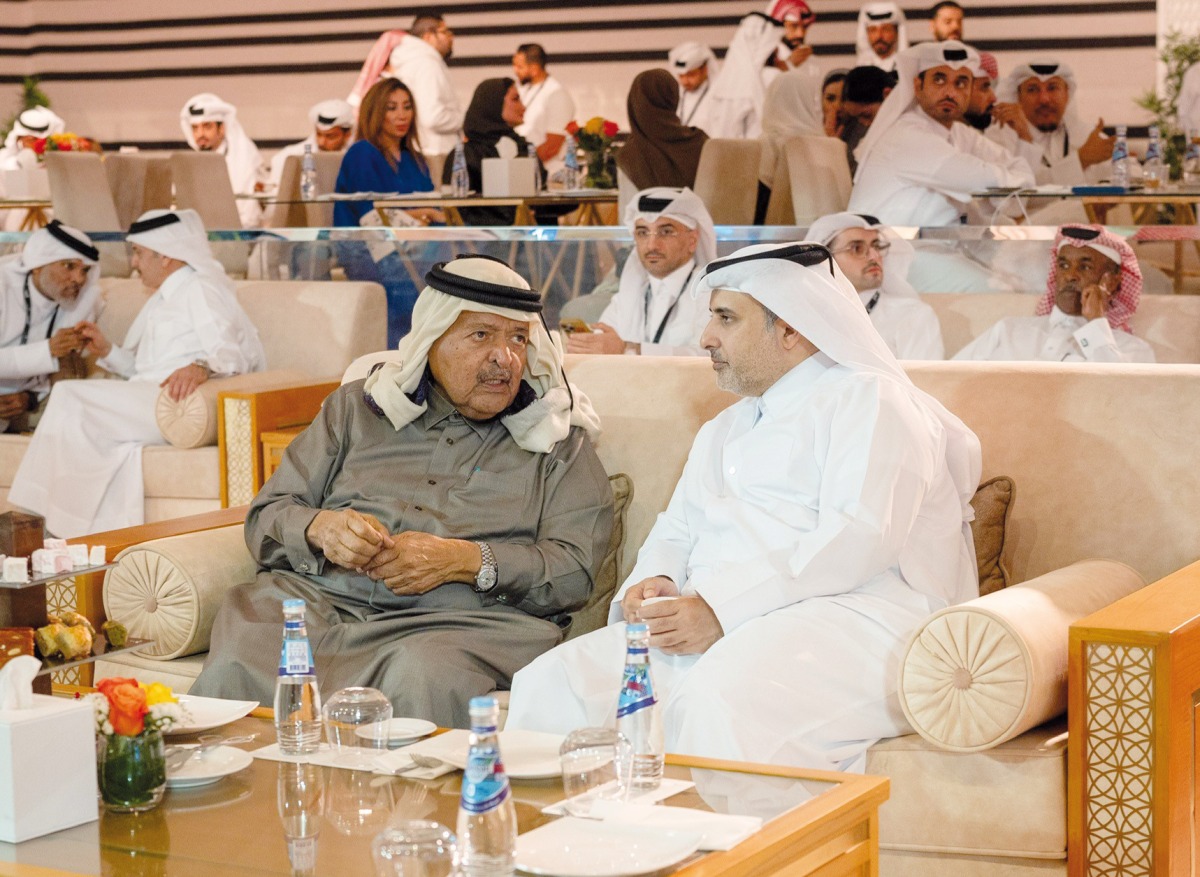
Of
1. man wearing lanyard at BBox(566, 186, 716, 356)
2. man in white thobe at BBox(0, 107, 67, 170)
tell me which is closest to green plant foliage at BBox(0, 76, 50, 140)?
man in white thobe at BBox(0, 107, 67, 170)

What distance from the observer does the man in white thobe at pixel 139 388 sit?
18.7ft

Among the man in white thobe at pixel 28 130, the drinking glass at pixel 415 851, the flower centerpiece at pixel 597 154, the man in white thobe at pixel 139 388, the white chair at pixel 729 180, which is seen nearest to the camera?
the drinking glass at pixel 415 851

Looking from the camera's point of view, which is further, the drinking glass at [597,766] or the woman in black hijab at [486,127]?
the woman in black hijab at [486,127]

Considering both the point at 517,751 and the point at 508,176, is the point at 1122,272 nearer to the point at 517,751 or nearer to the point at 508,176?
the point at 517,751

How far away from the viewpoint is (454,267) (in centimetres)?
352

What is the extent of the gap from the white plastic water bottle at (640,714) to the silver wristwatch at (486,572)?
1.05 metres

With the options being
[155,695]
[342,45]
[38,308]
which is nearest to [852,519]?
[155,695]

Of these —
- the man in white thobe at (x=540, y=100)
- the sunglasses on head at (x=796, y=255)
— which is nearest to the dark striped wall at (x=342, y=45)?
the man in white thobe at (x=540, y=100)

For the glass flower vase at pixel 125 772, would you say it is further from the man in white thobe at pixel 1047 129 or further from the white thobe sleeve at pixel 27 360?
the man in white thobe at pixel 1047 129

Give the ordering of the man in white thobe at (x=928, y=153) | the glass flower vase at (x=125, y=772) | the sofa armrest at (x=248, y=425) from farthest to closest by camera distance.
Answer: the man in white thobe at (x=928, y=153), the sofa armrest at (x=248, y=425), the glass flower vase at (x=125, y=772)

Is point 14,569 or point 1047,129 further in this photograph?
point 1047,129

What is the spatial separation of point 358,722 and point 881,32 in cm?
1064

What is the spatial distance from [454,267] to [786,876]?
1.78 metres

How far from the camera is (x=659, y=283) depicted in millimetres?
5891
